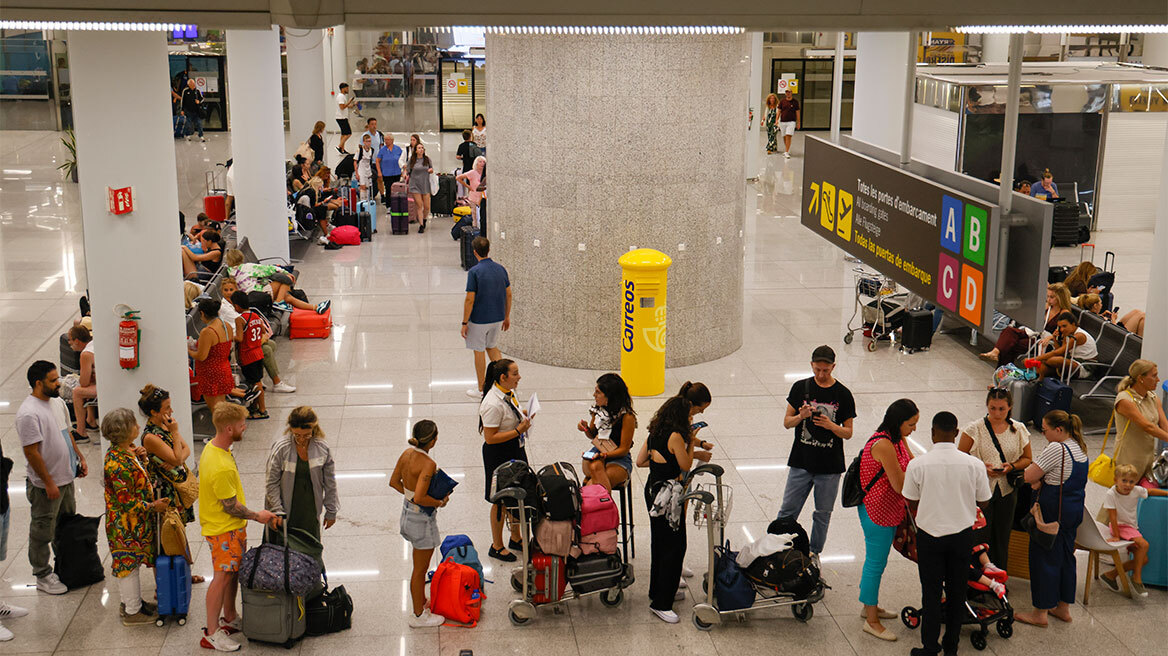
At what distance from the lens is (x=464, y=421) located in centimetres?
1104

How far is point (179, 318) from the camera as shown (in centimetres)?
929

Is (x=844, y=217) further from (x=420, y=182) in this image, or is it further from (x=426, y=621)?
(x=420, y=182)

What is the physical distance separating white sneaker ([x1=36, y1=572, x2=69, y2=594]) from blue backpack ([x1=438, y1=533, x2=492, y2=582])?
2.51 meters

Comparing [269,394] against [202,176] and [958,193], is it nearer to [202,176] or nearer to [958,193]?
[958,193]

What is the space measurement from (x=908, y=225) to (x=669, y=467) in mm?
2373

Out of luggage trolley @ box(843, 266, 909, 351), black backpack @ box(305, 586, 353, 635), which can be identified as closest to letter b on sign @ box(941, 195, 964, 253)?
black backpack @ box(305, 586, 353, 635)

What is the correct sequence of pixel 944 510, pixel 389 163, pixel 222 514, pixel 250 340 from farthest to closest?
pixel 389 163
pixel 250 340
pixel 222 514
pixel 944 510

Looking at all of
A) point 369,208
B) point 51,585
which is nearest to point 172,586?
point 51,585

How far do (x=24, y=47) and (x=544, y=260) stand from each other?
25431 millimetres

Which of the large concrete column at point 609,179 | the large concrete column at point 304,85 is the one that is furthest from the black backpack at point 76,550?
the large concrete column at point 304,85

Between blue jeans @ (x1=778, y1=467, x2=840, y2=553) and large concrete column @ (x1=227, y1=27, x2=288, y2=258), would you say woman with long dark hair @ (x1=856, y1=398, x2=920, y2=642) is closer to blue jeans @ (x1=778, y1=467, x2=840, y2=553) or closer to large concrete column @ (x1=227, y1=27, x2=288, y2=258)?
blue jeans @ (x1=778, y1=467, x2=840, y2=553)

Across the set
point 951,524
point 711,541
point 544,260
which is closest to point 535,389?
point 544,260

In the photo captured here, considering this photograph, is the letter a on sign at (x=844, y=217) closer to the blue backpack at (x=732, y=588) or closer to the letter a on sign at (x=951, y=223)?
the letter a on sign at (x=951, y=223)

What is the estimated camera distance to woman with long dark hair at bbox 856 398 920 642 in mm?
7027
